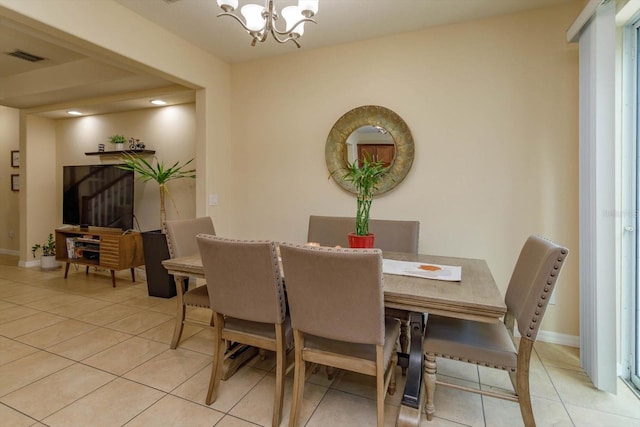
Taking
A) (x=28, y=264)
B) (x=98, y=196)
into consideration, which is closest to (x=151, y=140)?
(x=98, y=196)

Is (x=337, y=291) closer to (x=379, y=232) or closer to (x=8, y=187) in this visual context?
(x=379, y=232)

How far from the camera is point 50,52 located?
11.3 ft

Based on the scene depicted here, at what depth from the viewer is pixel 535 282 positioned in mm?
1526

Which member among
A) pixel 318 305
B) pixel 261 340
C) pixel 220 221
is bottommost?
pixel 261 340

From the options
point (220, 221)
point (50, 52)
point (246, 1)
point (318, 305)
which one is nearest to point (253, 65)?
point (246, 1)

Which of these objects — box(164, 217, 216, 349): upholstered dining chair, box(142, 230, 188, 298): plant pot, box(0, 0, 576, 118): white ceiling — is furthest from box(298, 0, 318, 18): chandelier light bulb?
box(142, 230, 188, 298): plant pot

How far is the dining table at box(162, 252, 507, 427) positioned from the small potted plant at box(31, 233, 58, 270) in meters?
4.22

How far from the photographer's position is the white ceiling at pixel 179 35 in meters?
2.54

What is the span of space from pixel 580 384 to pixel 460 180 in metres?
1.62

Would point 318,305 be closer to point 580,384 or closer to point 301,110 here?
point 580,384

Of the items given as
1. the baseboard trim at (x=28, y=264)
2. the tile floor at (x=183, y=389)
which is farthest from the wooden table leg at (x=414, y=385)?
the baseboard trim at (x=28, y=264)

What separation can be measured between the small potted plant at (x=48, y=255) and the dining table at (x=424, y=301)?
13.9ft

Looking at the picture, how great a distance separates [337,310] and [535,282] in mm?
950

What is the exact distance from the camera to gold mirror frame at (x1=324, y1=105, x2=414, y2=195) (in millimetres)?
2938
